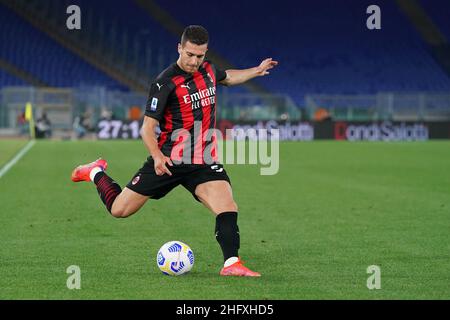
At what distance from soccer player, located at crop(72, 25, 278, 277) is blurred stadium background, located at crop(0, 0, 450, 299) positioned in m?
0.55

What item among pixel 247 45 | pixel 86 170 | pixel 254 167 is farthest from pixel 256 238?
pixel 247 45

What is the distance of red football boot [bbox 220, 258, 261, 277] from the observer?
779 centimetres

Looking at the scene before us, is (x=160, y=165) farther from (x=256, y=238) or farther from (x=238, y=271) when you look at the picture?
(x=256, y=238)

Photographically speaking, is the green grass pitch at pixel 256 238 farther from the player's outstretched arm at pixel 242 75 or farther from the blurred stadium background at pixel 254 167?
the player's outstretched arm at pixel 242 75

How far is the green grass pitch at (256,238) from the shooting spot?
7301mm

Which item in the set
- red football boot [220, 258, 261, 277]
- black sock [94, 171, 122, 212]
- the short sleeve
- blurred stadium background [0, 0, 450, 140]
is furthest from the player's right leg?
blurred stadium background [0, 0, 450, 140]

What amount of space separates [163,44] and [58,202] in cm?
3592

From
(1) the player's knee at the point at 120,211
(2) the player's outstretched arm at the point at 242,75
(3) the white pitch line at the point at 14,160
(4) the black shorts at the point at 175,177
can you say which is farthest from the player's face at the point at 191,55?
(3) the white pitch line at the point at 14,160

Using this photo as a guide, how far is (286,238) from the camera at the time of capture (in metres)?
10.5

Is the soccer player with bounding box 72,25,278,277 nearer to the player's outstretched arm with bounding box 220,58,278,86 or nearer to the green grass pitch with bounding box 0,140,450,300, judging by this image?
the player's outstretched arm with bounding box 220,58,278,86
